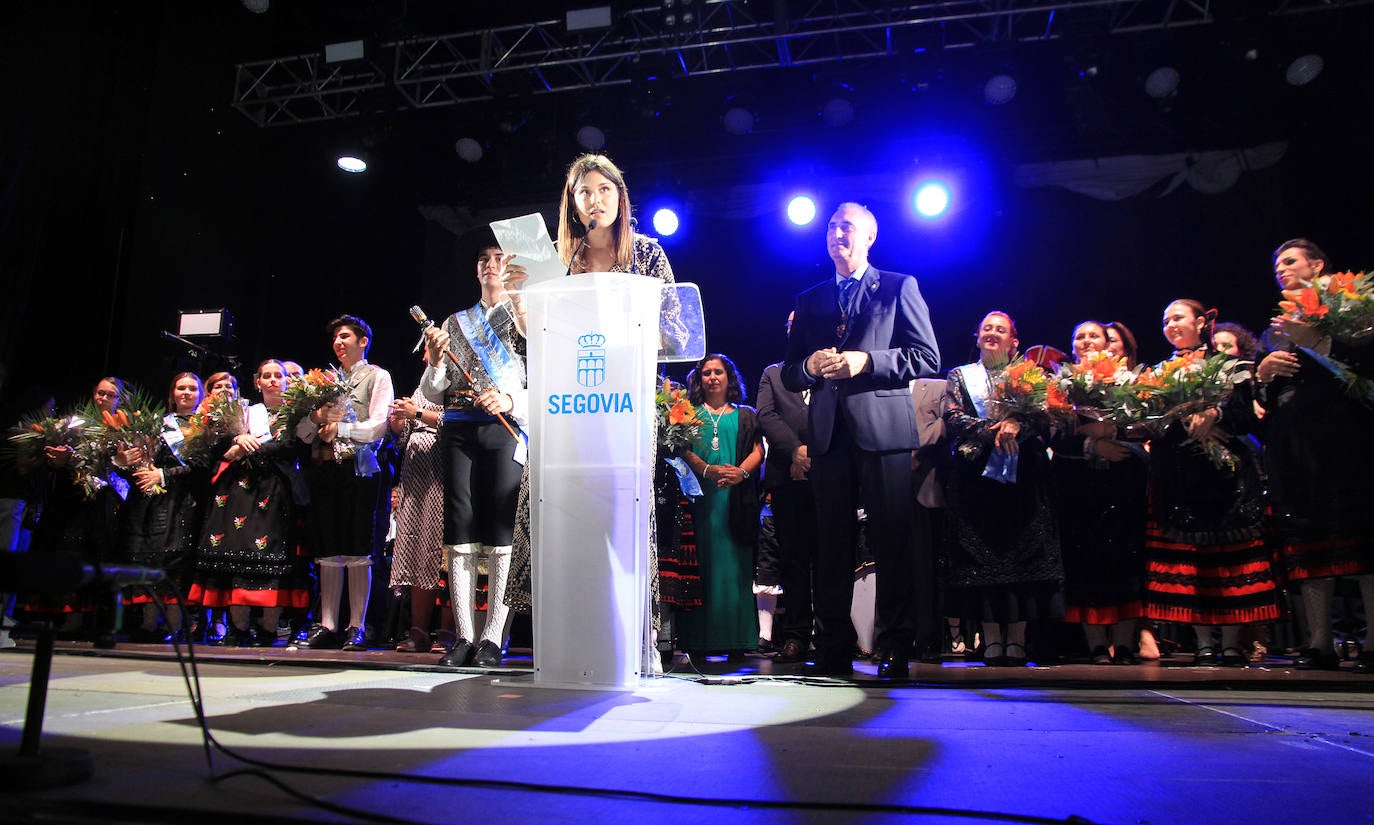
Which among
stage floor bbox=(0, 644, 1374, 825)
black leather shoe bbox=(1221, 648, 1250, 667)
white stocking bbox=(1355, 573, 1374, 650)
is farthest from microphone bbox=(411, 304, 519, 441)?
white stocking bbox=(1355, 573, 1374, 650)

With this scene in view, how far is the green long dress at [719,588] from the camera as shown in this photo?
4559 mm

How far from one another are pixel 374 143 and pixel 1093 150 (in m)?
7.20

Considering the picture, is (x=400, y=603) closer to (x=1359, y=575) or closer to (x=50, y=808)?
(x=50, y=808)

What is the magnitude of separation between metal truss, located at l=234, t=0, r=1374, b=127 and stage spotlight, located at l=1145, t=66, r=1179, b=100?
449mm

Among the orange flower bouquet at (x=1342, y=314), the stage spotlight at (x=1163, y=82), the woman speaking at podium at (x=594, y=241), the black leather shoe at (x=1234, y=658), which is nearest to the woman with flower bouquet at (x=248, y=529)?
the woman speaking at podium at (x=594, y=241)

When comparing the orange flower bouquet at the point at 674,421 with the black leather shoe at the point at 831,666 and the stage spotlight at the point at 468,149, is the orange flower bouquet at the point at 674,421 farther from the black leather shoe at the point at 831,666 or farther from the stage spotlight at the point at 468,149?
the stage spotlight at the point at 468,149

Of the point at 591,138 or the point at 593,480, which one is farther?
the point at 591,138

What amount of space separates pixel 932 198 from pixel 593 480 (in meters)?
6.90

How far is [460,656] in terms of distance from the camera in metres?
4.01

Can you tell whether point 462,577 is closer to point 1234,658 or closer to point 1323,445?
point 1234,658

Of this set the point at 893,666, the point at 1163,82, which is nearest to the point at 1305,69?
the point at 1163,82

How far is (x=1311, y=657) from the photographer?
4160 mm

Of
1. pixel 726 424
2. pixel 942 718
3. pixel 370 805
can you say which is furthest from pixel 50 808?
pixel 726 424

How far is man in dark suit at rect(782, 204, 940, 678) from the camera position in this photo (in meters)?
3.68
